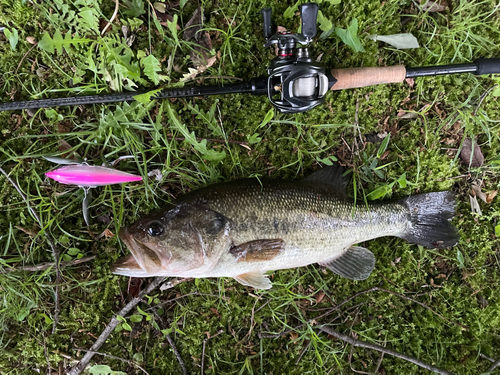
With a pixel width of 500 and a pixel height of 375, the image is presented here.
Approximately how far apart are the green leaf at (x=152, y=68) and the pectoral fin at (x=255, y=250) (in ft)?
4.84

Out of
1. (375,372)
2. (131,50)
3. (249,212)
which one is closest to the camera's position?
(249,212)

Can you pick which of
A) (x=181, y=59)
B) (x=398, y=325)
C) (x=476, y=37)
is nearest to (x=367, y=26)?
(x=476, y=37)

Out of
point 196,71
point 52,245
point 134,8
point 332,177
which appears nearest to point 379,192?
point 332,177

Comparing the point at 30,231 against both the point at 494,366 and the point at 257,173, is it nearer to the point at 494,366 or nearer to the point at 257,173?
→ the point at 257,173

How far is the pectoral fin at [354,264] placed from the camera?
8.72ft

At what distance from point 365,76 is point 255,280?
187 cm

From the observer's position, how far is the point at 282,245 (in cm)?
233

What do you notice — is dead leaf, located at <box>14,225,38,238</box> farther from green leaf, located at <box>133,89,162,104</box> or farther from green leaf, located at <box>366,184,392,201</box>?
green leaf, located at <box>366,184,392,201</box>

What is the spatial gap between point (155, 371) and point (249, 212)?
181 centimetres

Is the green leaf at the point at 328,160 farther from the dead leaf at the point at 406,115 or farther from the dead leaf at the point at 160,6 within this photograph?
the dead leaf at the point at 160,6

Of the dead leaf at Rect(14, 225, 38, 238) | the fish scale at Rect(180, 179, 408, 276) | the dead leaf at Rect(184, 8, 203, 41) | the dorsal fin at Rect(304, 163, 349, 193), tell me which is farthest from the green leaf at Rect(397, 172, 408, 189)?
the dead leaf at Rect(14, 225, 38, 238)

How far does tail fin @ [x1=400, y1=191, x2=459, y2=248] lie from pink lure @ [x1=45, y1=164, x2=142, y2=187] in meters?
2.47

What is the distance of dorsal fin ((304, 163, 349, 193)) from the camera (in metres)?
2.65

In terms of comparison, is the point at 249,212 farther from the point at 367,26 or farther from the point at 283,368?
the point at 367,26
